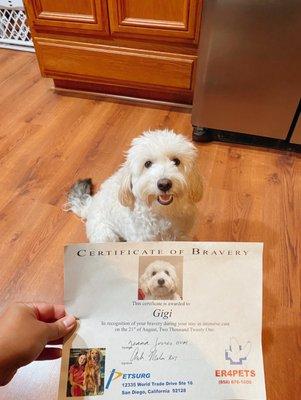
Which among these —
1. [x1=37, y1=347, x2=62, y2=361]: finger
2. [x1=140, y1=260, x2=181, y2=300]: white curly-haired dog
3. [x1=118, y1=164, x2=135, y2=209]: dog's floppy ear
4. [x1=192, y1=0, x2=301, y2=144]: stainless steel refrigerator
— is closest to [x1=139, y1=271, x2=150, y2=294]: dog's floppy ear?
[x1=140, y1=260, x2=181, y2=300]: white curly-haired dog

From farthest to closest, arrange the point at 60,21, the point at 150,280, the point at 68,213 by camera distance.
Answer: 1. the point at 60,21
2. the point at 68,213
3. the point at 150,280

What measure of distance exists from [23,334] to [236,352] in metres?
0.33

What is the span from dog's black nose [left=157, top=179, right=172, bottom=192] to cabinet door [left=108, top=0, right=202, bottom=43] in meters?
0.92

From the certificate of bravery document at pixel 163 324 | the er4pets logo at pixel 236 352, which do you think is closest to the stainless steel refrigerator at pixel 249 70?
the certificate of bravery document at pixel 163 324

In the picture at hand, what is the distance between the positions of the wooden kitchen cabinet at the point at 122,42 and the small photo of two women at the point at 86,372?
1.35 meters

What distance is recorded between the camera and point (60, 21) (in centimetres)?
151

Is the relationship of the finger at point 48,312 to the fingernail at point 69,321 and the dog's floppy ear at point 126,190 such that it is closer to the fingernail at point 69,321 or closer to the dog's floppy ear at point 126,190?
the fingernail at point 69,321

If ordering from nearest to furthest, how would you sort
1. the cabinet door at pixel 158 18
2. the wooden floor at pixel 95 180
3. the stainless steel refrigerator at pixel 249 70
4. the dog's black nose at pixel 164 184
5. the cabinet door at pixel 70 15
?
1. the dog's black nose at pixel 164 184
2. the wooden floor at pixel 95 180
3. the stainless steel refrigerator at pixel 249 70
4. the cabinet door at pixel 158 18
5. the cabinet door at pixel 70 15

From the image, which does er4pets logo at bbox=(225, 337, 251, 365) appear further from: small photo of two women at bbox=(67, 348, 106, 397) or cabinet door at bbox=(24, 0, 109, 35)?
cabinet door at bbox=(24, 0, 109, 35)

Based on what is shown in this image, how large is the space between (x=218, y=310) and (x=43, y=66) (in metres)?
1.70

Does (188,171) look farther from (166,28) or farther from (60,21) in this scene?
(60,21)

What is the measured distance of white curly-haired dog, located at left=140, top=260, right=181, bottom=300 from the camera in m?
0.48

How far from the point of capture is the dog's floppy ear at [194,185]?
0.84 m

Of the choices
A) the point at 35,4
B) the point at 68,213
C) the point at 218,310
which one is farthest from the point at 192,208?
the point at 35,4
